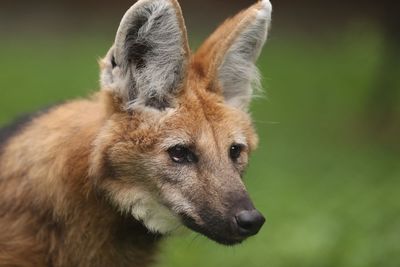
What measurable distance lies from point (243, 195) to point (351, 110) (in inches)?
334

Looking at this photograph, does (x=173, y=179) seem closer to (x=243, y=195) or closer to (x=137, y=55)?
(x=243, y=195)

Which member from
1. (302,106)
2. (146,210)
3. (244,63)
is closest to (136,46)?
(244,63)

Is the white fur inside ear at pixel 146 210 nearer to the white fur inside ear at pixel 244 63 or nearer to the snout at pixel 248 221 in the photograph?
the snout at pixel 248 221

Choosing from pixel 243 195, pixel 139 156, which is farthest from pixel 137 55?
pixel 243 195

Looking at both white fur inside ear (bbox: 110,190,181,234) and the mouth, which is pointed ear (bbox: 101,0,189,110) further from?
the mouth

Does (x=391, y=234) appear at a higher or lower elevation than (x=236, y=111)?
lower

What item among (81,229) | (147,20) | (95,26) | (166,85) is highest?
(147,20)

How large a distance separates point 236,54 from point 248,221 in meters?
0.94

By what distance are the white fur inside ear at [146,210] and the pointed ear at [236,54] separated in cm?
65

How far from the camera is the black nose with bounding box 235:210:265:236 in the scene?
356 centimetres

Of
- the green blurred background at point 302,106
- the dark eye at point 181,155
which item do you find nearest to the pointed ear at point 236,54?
the dark eye at point 181,155

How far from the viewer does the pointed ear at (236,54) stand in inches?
158

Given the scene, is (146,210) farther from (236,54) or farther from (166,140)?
(236,54)

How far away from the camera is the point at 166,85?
388 cm
